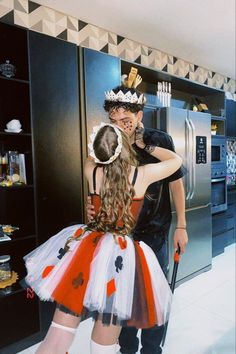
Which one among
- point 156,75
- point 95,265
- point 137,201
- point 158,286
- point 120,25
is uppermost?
point 120,25

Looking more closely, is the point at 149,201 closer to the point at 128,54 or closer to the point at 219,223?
the point at 128,54

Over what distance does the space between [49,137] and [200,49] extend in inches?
96.0

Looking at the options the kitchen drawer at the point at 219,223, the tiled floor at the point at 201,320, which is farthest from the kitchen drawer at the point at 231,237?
the tiled floor at the point at 201,320

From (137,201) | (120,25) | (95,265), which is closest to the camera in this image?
(95,265)

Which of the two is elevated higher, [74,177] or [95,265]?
[74,177]

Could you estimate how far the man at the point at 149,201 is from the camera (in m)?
1.48

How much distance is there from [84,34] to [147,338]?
2.67 m

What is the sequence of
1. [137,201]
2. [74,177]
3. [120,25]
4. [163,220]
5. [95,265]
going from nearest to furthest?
[95,265], [137,201], [163,220], [74,177], [120,25]

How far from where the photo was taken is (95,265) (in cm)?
113

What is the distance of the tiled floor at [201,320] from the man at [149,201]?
0.39 m

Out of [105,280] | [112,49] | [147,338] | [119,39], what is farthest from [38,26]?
[147,338]

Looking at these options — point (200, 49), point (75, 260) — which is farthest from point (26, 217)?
point (200, 49)

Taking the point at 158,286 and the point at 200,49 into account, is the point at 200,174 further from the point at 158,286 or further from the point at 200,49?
the point at 158,286

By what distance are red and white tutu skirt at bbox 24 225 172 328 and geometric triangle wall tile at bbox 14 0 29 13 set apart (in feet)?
6.61
